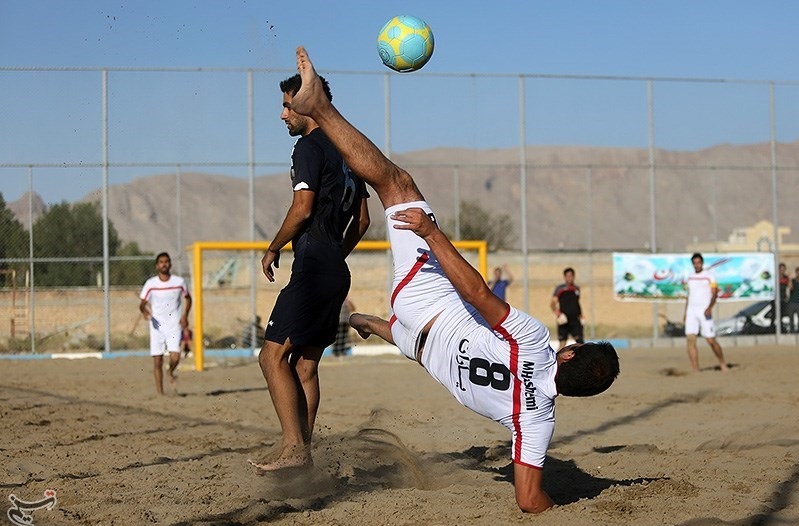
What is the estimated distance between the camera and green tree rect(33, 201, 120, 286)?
2031cm

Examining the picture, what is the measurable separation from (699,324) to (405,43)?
10212mm

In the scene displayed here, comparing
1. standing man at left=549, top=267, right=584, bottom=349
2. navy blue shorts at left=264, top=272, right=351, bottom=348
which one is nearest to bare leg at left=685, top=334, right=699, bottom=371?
standing man at left=549, top=267, right=584, bottom=349

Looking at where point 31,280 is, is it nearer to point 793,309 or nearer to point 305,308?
point 305,308

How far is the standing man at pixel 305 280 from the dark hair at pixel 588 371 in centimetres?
175

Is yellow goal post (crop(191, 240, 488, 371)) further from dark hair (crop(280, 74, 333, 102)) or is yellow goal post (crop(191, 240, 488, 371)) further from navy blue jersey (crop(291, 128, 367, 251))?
dark hair (crop(280, 74, 333, 102))

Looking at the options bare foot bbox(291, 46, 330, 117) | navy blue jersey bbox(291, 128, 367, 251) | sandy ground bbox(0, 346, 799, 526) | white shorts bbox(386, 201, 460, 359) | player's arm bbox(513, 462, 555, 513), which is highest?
bare foot bbox(291, 46, 330, 117)

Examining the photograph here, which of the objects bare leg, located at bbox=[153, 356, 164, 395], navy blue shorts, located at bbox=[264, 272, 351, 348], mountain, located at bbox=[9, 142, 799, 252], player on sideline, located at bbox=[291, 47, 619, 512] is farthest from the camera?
mountain, located at bbox=[9, 142, 799, 252]

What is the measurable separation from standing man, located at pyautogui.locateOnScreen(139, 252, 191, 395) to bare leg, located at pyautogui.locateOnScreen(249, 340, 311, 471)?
6.55m

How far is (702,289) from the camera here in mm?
15594

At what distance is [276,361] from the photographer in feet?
20.5

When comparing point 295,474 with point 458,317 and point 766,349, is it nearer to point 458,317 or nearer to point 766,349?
point 458,317

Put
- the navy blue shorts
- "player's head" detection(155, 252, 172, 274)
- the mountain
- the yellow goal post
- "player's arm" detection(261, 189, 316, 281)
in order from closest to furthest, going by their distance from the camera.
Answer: "player's arm" detection(261, 189, 316, 281), the navy blue shorts, "player's head" detection(155, 252, 172, 274), the yellow goal post, the mountain

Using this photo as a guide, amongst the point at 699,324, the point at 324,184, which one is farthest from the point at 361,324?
the point at 699,324

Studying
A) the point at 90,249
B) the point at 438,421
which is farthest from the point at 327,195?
the point at 90,249
